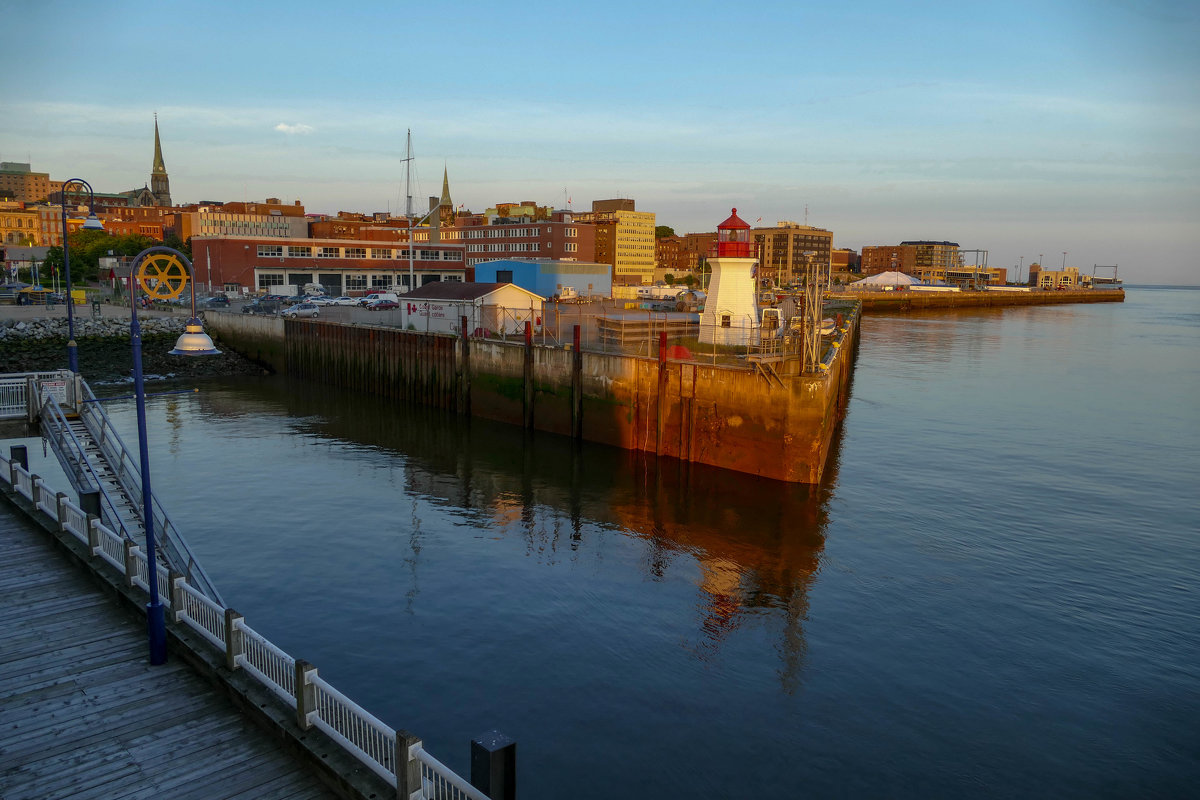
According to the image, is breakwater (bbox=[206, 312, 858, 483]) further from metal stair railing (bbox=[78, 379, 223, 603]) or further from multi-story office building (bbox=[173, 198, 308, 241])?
multi-story office building (bbox=[173, 198, 308, 241])

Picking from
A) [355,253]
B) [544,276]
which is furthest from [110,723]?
[355,253]

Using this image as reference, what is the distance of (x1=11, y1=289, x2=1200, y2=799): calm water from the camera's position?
575 inches

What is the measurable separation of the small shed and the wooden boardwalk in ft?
115

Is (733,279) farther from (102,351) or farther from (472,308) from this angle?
(102,351)

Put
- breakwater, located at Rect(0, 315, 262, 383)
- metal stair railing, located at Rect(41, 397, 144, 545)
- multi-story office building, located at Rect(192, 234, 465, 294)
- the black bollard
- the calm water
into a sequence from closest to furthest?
1. the black bollard
2. the calm water
3. metal stair railing, located at Rect(41, 397, 144, 545)
4. breakwater, located at Rect(0, 315, 262, 383)
5. multi-story office building, located at Rect(192, 234, 465, 294)

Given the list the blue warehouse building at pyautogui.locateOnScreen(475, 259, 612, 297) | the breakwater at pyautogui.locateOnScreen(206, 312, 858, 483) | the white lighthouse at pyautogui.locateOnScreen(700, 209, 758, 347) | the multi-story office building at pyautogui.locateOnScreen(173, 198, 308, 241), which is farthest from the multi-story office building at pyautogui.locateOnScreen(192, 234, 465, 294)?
the multi-story office building at pyautogui.locateOnScreen(173, 198, 308, 241)

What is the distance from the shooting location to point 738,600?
2147 cm

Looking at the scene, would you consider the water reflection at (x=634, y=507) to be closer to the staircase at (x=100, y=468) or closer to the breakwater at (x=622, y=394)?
the breakwater at (x=622, y=394)

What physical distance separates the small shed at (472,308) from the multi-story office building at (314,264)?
41.0 m

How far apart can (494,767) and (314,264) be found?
10696 centimetres

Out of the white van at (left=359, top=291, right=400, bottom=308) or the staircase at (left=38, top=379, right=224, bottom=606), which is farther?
the white van at (left=359, top=291, right=400, bottom=308)

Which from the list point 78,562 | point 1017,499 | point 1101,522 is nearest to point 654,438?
point 1017,499

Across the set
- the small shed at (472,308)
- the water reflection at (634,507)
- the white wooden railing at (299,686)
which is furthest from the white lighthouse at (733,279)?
the white wooden railing at (299,686)

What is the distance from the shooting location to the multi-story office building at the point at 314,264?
333ft
